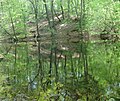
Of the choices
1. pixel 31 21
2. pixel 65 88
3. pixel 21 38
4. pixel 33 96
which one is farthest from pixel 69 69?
pixel 31 21

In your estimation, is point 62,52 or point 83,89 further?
point 62,52

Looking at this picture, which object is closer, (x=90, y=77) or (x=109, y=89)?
(x=109, y=89)

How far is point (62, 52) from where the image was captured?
3288 centimetres

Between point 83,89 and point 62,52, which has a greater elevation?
point 83,89

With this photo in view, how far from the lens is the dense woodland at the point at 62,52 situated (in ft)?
43.6

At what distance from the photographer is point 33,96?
11.9m

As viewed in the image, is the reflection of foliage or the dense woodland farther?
the dense woodland

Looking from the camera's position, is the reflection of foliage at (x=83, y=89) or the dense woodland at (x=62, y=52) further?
the dense woodland at (x=62, y=52)

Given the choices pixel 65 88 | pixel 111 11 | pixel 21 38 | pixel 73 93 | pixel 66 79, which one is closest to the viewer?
pixel 73 93

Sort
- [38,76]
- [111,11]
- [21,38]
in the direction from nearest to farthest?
[38,76], [111,11], [21,38]

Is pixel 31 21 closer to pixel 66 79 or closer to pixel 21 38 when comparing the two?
pixel 21 38

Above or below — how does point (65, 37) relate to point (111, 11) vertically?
below

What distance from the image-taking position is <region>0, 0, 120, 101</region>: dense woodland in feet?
43.6

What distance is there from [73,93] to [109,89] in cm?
182
